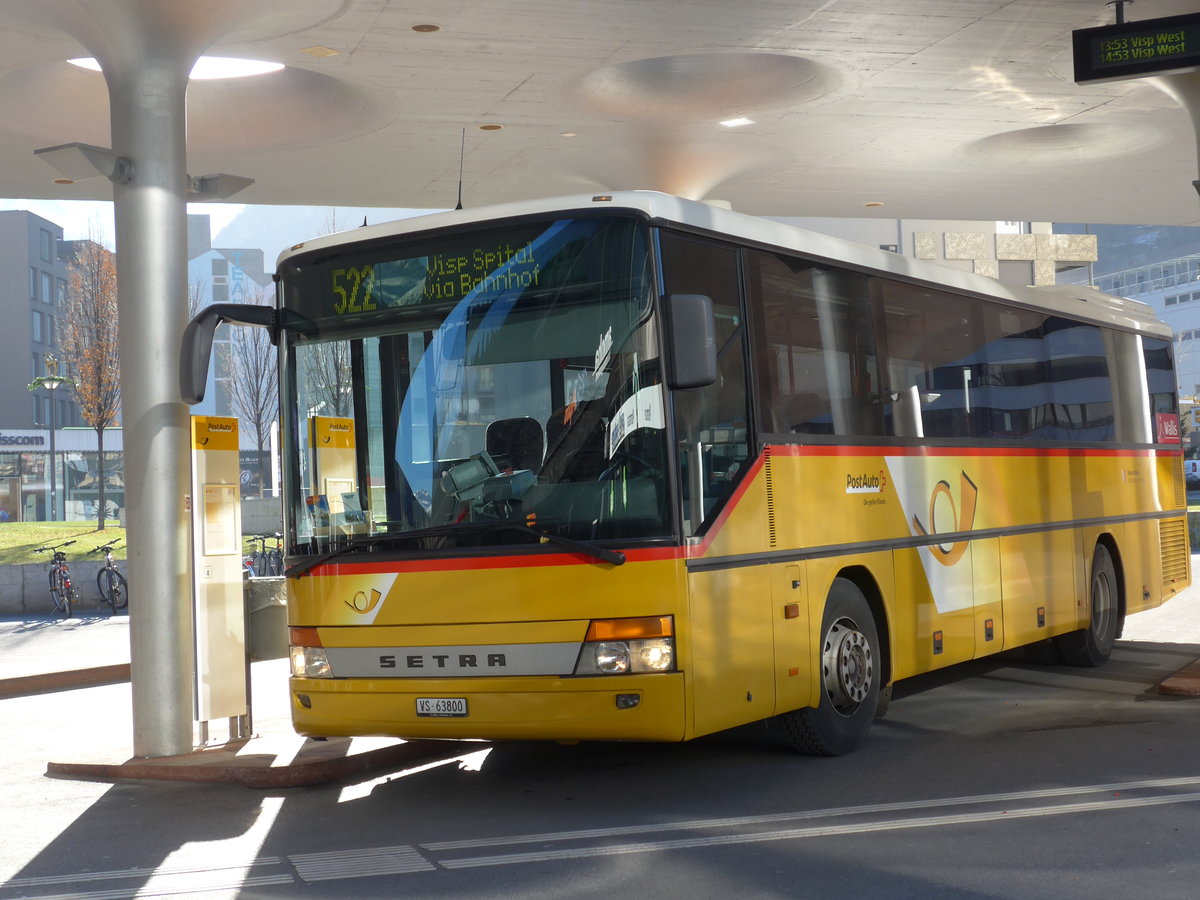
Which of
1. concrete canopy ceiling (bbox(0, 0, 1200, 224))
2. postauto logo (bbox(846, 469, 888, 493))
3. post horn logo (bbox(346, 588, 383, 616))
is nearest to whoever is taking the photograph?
post horn logo (bbox(346, 588, 383, 616))

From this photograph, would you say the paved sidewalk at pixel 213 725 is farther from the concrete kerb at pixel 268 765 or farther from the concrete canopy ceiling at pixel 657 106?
the concrete canopy ceiling at pixel 657 106

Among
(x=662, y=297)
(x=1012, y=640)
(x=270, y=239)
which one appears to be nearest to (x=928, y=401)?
(x=1012, y=640)

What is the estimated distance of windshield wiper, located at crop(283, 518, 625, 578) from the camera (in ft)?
23.9

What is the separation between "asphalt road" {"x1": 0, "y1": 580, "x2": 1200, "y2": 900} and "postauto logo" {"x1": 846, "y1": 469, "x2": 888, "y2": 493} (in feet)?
5.41

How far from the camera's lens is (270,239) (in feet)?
435

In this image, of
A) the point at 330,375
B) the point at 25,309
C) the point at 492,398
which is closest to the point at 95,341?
the point at 330,375

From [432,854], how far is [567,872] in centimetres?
81

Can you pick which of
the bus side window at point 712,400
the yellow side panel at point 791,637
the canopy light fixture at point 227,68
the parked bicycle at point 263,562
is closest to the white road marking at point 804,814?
the yellow side panel at point 791,637

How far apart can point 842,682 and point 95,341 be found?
27587 millimetres

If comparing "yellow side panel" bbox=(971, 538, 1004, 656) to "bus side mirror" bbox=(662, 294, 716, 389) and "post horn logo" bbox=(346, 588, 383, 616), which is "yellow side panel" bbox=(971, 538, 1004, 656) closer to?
"bus side mirror" bbox=(662, 294, 716, 389)

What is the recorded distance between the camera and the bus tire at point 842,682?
8852 mm

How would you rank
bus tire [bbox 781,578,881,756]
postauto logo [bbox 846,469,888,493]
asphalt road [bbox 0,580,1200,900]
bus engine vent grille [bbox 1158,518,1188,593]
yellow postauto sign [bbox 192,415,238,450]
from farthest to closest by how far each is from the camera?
bus engine vent grille [bbox 1158,518,1188,593] → yellow postauto sign [bbox 192,415,238,450] → postauto logo [bbox 846,469,888,493] → bus tire [bbox 781,578,881,756] → asphalt road [bbox 0,580,1200,900]

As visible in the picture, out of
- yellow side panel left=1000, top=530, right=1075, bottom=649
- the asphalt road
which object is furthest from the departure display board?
the asphalt road

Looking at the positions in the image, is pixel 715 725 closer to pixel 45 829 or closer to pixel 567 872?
pixel 567 872
